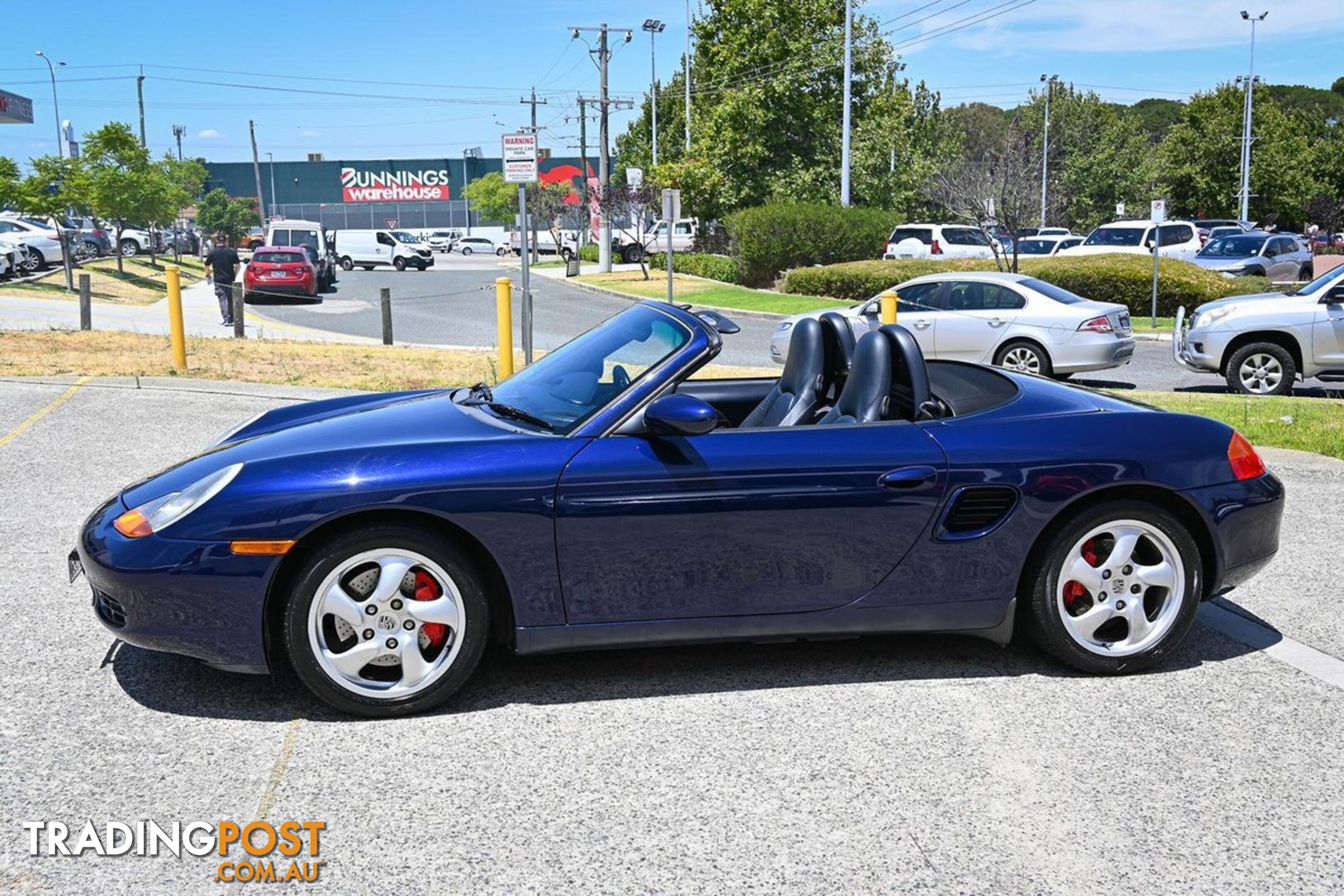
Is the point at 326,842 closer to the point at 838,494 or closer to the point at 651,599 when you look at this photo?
the point at 651,599

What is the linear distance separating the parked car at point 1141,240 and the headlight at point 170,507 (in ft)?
97.9

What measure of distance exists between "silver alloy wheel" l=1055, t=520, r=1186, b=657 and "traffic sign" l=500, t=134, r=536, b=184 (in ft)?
36.5

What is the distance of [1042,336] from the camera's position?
14.9 metres

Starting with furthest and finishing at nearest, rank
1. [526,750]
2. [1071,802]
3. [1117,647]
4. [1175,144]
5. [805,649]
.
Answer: [1175,144], [805,649], [1117,647], [526,750], [1071,802]

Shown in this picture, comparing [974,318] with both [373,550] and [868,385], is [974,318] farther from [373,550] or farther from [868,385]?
→ [373,550]

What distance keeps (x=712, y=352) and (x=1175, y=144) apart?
2451 inches

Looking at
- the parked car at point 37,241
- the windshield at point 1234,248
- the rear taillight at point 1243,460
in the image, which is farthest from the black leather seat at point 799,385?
the parked car at point 37,241

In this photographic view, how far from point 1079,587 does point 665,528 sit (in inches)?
61.4

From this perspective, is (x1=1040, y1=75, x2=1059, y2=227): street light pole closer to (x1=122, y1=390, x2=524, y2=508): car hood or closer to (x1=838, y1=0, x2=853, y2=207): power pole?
(x1=838, y1=0, x2=853, y2=207): power pole

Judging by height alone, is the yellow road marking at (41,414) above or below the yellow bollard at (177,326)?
below

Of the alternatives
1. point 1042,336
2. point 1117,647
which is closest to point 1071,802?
point 1117,647

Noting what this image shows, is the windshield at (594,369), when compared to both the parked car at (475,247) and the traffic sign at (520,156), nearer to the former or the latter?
the traffic sign at (520,156)

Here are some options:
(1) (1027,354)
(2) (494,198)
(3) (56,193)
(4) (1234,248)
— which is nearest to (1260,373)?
(1) (1027,354)

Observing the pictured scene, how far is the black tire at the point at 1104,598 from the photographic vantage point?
447cm
